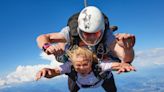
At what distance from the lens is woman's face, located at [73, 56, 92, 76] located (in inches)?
203

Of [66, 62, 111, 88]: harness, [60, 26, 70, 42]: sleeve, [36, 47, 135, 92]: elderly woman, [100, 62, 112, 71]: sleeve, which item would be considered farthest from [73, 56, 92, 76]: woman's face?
[60, 26, 70, 42]: sleeve

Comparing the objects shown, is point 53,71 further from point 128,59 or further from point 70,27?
point 128,59

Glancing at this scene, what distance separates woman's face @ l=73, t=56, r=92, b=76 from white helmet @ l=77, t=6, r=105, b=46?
297mm

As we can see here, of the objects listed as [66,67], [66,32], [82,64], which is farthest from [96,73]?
[66,32]

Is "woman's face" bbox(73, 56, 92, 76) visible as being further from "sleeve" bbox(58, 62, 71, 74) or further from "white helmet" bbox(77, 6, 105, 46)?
"white helmet" bbox(77, 6, 105, 46)

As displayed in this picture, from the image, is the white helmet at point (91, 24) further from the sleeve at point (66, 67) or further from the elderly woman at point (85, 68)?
the sleeve at point (66, 67)

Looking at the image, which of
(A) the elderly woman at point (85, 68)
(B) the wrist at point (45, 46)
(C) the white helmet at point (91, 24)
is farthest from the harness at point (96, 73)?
(B) the wrist at point (45, 46)

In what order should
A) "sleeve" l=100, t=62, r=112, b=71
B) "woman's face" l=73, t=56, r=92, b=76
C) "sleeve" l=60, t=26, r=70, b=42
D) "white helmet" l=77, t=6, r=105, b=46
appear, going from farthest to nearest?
"sleeve" l=60, t=26, r=70, b=42 → "sleeve" l=100, t=62, r=112, b=71 → "woman's face" l=73, t=56, r=92, b=76 → "white helmet" l=77, t=6, r=105, b=46

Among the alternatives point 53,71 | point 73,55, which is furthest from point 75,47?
point 53,71

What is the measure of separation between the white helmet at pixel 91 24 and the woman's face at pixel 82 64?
30cm

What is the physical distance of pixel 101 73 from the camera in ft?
18.0

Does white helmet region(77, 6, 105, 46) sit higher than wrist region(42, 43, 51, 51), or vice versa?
white helmet region(77, 6, 105, 46)

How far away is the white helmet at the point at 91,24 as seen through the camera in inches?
192

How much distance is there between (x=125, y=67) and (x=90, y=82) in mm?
970
